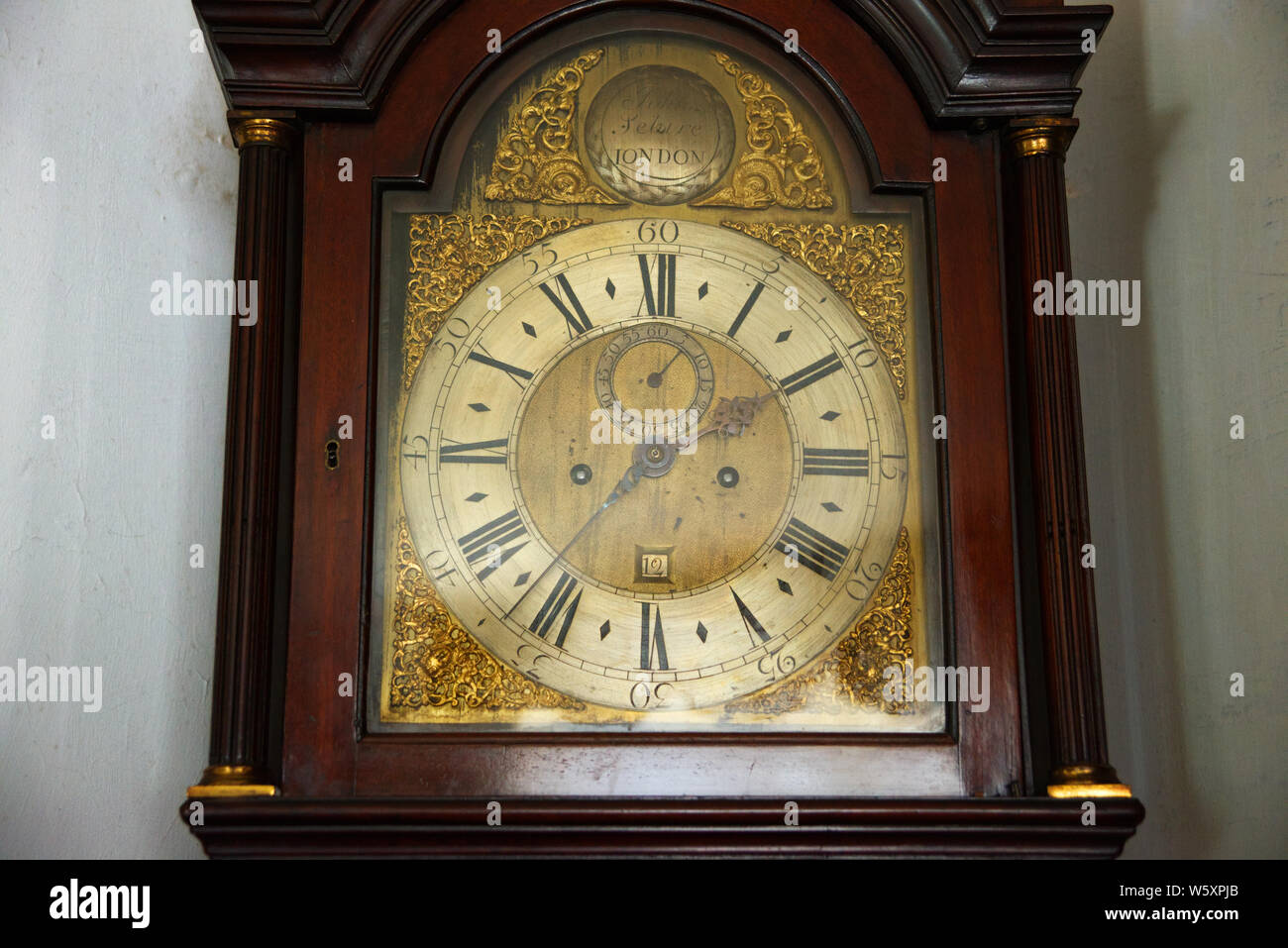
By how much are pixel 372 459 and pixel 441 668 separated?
0.25m

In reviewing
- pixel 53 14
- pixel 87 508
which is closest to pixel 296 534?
pixel 87 508

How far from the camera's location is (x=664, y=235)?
1.81 m

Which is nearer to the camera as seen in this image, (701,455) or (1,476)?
(701,455)

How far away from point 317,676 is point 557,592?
0.93ft

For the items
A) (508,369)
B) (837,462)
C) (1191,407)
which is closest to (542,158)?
(508,369)

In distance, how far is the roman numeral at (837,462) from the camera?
174 cm

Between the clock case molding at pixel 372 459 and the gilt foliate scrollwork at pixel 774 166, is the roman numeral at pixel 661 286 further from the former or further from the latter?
the clock case molding at pixel 372 459

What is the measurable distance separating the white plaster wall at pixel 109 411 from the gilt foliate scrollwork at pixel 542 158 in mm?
476

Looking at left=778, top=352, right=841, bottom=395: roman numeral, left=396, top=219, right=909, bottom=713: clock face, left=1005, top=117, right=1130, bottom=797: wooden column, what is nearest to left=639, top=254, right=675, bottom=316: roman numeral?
left=396, top=219, right=909, bottom=713: clock face

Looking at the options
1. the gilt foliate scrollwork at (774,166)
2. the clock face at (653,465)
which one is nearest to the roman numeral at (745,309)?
the clock face at (653,465)

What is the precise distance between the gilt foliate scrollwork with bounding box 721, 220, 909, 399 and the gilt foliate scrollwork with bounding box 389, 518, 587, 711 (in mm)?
584

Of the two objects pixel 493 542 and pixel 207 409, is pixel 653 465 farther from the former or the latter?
pixel 207 409
